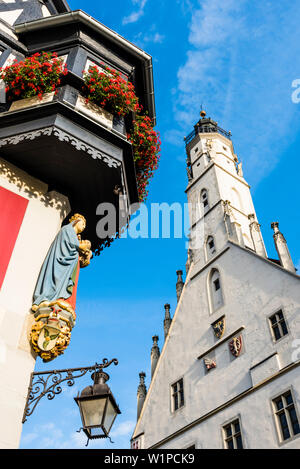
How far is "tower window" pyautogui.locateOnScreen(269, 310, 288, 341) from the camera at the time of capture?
1545 centimetres

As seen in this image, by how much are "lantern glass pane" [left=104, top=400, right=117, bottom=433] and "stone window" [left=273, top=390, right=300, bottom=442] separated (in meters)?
10.4

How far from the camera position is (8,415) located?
15.6 feet

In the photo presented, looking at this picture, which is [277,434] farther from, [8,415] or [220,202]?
[220,202]

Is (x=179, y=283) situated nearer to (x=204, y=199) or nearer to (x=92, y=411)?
(x=204, y=199)

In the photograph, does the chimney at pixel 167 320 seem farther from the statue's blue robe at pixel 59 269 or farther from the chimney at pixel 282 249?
the statue's blue robe at pixel 59 269

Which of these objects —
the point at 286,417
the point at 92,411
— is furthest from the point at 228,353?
the point at 92,411

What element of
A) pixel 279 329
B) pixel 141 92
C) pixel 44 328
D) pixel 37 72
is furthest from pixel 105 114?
pixel 279 329

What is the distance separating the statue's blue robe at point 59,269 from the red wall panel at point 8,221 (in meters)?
0.58

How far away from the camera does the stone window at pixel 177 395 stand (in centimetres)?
1830

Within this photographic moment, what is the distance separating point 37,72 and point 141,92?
3263mm

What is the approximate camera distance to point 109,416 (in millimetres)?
4711

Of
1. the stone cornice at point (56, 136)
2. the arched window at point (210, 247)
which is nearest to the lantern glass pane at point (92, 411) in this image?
the stone cornice at point (56, 136)

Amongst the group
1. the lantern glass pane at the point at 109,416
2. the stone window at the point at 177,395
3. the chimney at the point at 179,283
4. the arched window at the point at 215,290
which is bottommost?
the lantern glass pane at the point at 109,416

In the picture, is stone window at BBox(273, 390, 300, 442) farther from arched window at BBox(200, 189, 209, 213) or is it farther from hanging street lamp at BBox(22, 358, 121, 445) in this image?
arched window at BBox(200, 189, 209, 213)
